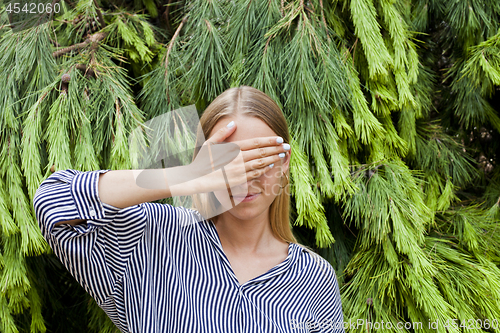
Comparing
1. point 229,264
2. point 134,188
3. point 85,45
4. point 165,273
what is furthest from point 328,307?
point 85,45

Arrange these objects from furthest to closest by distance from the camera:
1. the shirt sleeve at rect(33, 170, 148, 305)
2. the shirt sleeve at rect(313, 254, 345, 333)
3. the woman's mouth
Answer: the shirt sleeve at rect(313, 254, 345, 333)
the woman's mouth
the shirt sleeve at rect(33, 170, 148, 305)

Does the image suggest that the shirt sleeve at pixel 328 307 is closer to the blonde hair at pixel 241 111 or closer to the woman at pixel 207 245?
the woman at pixel 207 245

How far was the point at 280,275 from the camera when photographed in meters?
0.78

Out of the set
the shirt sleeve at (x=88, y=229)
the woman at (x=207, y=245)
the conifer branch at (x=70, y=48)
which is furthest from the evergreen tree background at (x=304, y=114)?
the shirt sleeve at (x=88, y=229)

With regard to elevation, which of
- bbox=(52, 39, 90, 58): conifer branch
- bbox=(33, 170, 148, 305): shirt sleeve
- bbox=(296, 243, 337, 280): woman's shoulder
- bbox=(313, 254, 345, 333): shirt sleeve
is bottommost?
bbox=(313, 254, 345, 333): shirt sleeve

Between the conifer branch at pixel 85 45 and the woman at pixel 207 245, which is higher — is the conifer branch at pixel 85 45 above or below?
above

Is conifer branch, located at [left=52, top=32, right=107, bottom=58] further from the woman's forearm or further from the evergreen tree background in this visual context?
the woman's forearm

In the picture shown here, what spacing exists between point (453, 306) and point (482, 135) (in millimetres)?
618

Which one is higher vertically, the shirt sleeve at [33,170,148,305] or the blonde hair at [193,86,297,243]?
the blonde hair at [193,86,297,243]

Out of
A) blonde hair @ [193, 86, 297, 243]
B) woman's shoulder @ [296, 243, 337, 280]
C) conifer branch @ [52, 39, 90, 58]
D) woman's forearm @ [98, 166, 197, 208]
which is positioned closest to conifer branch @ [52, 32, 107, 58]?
conifer branch @ [52, 39, 90, 58]

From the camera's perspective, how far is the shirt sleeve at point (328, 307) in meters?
0.79

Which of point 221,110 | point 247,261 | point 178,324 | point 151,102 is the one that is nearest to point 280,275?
point 247,261

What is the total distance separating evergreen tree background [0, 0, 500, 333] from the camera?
33.9 inches

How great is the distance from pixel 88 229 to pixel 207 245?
253mm
